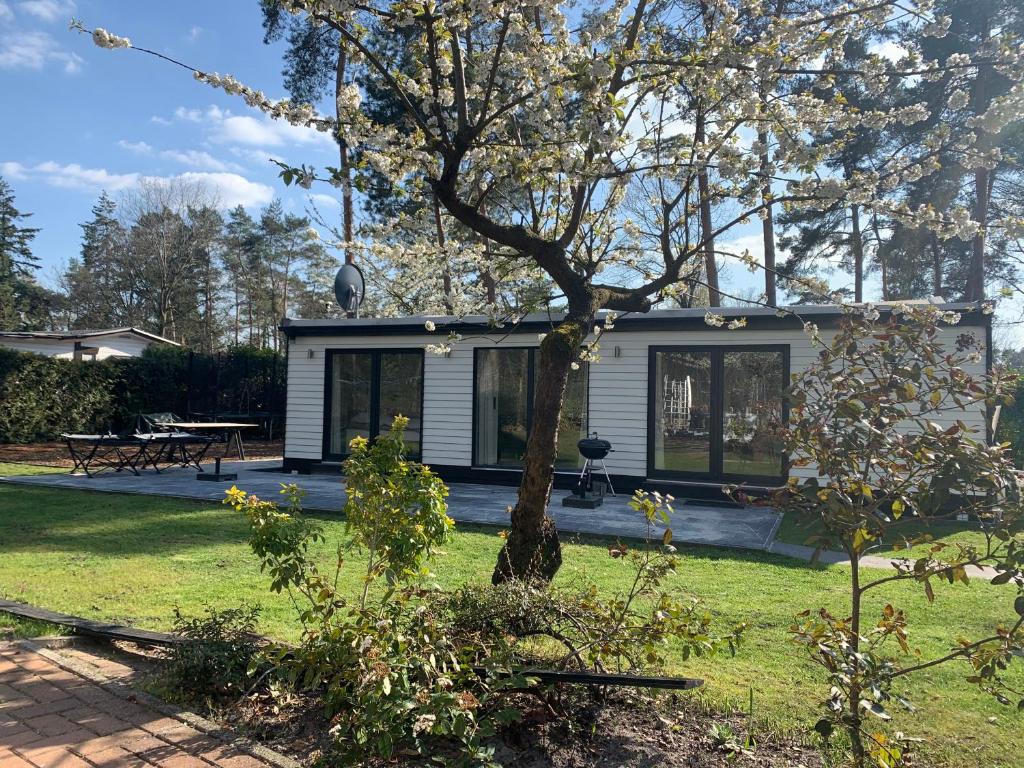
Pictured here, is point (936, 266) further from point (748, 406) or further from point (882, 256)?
point (748, 406)

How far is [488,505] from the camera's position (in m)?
8.95

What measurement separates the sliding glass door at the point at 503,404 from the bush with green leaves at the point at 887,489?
8.38 meters

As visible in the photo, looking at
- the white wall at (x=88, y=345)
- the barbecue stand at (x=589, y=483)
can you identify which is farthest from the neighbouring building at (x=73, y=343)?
the barbecue stand at (x=589, y=483)

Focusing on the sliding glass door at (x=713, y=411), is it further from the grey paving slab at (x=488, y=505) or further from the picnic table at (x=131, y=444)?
the picnic table at (x=131, y=444)

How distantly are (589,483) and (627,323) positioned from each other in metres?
2.41

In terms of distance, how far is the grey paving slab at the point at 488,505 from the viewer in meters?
7.40

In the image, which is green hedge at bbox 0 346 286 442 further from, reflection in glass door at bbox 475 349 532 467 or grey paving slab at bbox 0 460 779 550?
reflection in glass door at bbox 475 349 532 467

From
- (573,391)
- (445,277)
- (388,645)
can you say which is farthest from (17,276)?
(388,645)

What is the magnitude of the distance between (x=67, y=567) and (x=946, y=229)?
21.5 ft

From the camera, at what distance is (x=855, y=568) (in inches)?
94.3

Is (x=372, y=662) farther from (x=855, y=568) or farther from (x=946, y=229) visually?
(x=946, y=229)

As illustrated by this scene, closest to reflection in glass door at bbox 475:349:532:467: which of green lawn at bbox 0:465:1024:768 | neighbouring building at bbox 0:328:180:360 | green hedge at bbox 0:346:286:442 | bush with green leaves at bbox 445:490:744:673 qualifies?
green lawn at bbox 0:465:1024:768

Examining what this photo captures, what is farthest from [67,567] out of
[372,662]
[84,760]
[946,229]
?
[946,229]

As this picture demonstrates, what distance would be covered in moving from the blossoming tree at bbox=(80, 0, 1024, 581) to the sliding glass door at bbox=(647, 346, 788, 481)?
540cm
